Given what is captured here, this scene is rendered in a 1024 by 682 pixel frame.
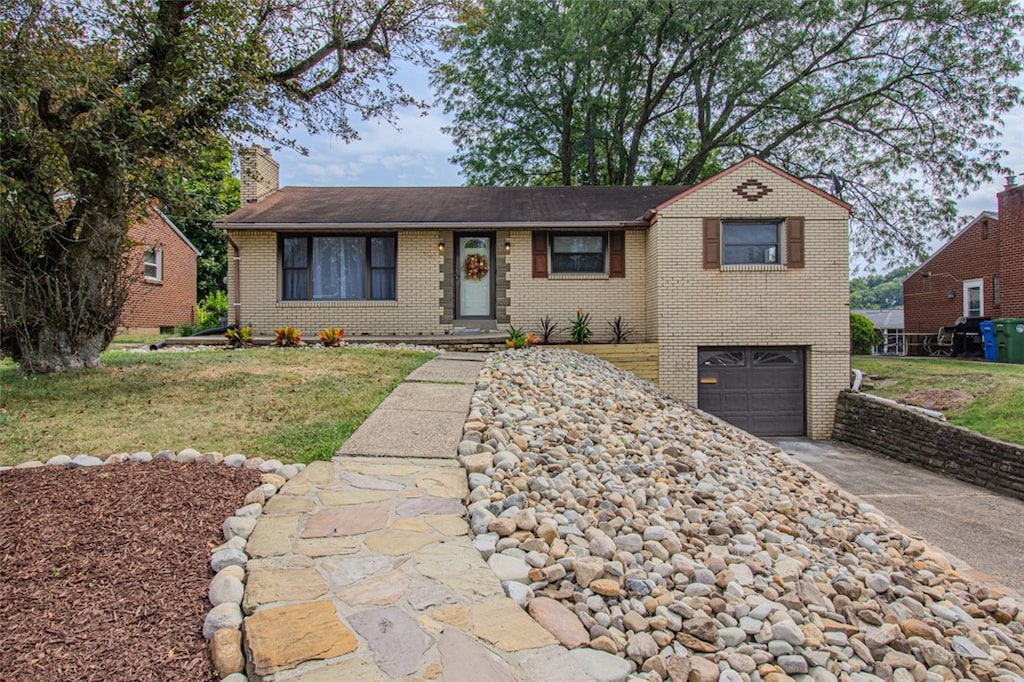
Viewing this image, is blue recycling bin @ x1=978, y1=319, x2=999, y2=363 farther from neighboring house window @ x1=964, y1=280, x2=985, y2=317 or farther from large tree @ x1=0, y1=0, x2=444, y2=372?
large tree @ x1=0, y1=0, x2=444, y2=372

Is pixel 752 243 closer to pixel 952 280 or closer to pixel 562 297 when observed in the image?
pixel 562 297

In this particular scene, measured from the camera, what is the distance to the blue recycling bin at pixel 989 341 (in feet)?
50.3

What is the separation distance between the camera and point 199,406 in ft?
16.9

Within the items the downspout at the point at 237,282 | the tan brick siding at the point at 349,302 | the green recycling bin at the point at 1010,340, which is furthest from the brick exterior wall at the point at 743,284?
the downspout at the point at 237,282

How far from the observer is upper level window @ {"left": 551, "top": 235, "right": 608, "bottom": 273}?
12.3 meters

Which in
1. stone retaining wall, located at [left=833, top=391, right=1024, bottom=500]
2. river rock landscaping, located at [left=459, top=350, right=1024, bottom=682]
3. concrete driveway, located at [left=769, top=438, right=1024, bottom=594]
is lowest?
concrete driveway, located at [left=769, top=438, right=1024, bottom=594]

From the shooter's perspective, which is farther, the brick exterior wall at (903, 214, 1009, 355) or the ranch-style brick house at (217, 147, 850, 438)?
the brick exterior wall at (903, 214, 1009, 355)

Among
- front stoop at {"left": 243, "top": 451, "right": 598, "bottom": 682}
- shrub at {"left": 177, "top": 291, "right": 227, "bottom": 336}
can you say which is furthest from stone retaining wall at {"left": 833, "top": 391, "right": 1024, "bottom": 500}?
shrub at {"left": 177, "top": 291, "right": 227, "bottom": 336}

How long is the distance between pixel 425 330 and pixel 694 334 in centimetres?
545

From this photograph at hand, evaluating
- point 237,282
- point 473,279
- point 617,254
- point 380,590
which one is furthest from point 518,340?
point 380,590

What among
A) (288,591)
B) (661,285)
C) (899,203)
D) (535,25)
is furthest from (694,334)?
(535,25)

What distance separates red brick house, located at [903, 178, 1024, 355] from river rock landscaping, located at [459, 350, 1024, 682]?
1702cm

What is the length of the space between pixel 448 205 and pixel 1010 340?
48.6ft

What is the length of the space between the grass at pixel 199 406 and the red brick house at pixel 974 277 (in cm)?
1921
